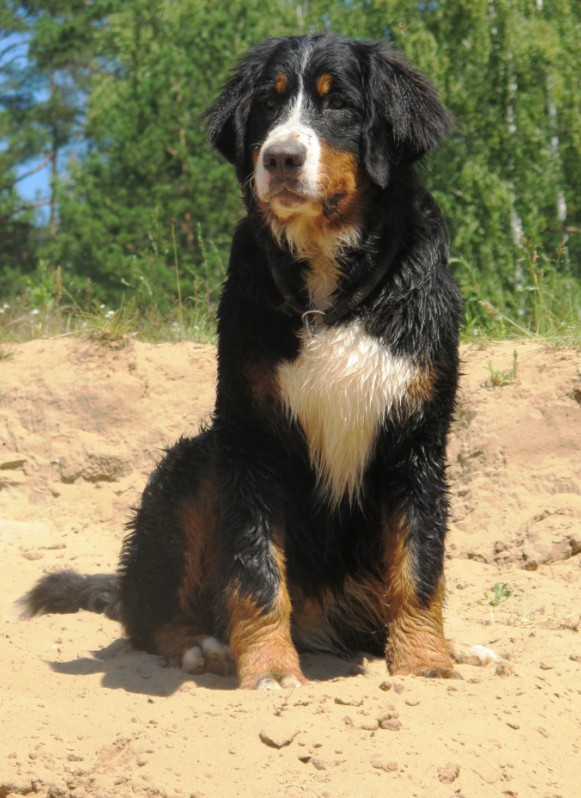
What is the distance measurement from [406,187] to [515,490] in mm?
2454

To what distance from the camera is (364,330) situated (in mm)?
4340

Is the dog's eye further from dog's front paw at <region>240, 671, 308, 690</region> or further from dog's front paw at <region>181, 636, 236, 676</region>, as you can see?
dog's front paw at <region>181, 636, 236, 676</region>

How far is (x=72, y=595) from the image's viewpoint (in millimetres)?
5758

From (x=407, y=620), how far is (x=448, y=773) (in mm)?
1026

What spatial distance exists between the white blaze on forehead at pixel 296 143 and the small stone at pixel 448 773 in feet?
6.66

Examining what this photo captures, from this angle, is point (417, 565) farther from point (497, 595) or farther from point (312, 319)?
point (497, 595)

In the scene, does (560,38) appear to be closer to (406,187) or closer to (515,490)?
(515,490)

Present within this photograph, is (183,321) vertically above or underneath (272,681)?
above

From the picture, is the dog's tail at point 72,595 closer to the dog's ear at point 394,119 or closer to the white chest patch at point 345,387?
the white chest patch at point 345,387

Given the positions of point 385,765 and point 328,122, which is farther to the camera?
point 328,122

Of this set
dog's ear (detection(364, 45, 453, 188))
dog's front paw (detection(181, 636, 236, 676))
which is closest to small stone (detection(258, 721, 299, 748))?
dog's front paw (detection(181, 636, 236, 676))

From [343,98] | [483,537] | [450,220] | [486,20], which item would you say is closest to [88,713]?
[343,98]

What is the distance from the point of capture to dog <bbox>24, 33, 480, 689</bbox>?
429 centimetres

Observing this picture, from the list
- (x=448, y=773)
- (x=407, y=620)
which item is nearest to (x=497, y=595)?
(x=407, y=620)
